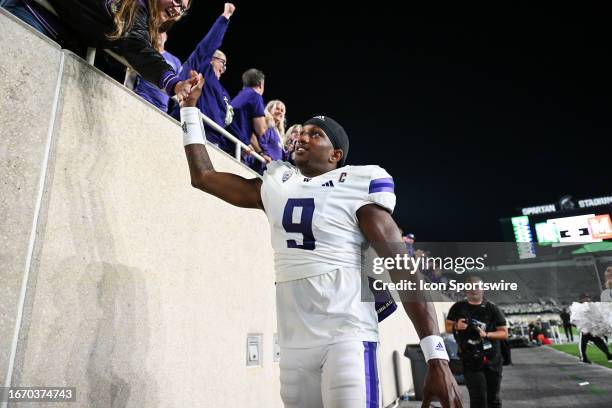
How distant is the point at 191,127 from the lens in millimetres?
2244

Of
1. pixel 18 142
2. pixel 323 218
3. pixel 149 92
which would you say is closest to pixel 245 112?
pixel 149 92

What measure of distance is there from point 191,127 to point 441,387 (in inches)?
68.2

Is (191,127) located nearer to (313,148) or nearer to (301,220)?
(313,148)

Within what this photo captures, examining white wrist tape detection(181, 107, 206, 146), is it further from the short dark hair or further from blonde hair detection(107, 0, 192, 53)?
the short dark hair

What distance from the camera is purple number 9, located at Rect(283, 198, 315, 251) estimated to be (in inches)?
71.8

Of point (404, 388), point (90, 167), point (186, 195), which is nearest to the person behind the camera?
point (90, 167)

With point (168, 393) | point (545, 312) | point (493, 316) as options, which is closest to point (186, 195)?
point (168, 393)

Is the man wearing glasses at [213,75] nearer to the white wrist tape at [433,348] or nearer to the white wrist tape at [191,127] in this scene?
the white wrist tape at [191,127]

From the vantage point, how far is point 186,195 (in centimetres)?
290

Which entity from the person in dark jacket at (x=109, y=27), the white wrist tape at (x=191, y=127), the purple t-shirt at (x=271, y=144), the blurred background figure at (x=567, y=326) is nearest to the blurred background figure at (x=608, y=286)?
the purple t-shirt at (x=271, y=144)

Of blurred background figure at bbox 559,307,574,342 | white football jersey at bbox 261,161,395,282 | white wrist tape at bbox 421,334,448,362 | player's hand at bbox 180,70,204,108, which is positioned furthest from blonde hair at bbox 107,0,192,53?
blurred background figure at bbox 559,307,574,342

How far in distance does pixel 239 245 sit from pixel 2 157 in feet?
6.75

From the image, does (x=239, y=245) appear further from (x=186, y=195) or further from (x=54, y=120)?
(x=54, y=120)

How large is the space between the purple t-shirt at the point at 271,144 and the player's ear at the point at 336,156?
8.98 ft
